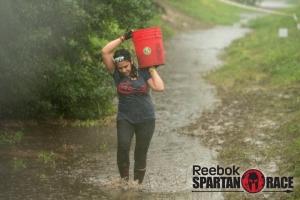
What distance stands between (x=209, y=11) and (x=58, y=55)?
33.1 m

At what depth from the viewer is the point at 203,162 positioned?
30.5ft

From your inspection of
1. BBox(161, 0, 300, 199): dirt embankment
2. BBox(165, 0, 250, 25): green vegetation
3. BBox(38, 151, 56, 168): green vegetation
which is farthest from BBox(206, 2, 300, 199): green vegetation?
BBox(165, 0, 250, 25): green vegetation

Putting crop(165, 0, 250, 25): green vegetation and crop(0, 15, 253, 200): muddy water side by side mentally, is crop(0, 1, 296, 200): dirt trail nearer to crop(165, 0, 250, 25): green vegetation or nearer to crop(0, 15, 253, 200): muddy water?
crop(0, 15, 253, 200): muddy water

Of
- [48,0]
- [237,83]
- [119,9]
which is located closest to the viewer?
[48,0]

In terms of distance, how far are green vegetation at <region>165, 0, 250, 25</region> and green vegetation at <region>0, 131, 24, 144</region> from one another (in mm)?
30412

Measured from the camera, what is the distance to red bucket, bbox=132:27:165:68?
297 inches

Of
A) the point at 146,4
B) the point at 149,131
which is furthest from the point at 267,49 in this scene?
the point at 149,131

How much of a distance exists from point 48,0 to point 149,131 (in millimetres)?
3720

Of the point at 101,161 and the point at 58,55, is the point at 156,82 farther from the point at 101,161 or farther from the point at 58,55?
the point at 58,55

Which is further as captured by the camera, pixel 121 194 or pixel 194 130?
pixel 194 130

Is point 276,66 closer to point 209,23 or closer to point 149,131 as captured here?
point 149,131

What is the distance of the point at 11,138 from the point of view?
34.9 ft

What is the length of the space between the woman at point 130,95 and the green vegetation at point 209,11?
33.1m

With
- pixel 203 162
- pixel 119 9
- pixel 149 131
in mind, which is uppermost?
pixel 119 9
